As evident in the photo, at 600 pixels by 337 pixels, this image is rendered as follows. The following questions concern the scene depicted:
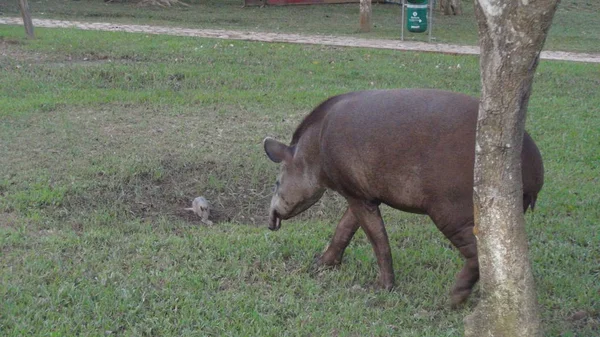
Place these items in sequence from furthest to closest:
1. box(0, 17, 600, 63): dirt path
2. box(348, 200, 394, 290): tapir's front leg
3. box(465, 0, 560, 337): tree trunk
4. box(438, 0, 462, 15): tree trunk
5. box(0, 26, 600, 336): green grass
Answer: box(438, 0, 462, 15): tree trunk → box(0, 17, 600, 63): dirt path → box(348, 200, 394, 290): tapir's front leg → box(0, 26, 600, 336): green grass → box(465, 0, 560, 337): tree trunk

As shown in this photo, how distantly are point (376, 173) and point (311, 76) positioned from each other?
7.82 meters

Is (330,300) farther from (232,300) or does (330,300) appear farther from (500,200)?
(500,200)

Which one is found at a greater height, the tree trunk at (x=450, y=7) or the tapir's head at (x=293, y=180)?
the tapir's head at (x=293, y=180)

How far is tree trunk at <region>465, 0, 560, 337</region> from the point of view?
3.87 meters

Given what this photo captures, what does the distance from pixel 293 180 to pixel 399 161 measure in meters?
1.08

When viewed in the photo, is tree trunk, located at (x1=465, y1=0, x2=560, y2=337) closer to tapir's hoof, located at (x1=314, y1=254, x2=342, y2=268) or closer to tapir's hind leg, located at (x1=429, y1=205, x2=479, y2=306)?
tapir's hind leg, located at (x1=429, y1=205, x2=479, y2=306)

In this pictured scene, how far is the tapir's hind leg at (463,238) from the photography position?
5070 mm

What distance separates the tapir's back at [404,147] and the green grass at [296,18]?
13.4 metres

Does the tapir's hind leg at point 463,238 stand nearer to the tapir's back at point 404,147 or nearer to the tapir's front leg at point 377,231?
the tapir's back at point 404,147

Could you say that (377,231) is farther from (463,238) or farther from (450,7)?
(450,7)

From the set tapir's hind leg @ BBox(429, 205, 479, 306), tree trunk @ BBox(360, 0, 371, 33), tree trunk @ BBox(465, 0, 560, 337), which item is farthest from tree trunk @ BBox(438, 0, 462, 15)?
tree trunk @ BBox(465, 0, 560, 337)

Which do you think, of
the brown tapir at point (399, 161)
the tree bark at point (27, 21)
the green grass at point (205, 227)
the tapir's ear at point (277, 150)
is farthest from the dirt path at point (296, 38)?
the brown tapir at point (399, 161)

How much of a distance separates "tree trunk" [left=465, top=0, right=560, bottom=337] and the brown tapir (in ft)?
2.57

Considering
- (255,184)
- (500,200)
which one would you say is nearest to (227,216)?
(255,184)
